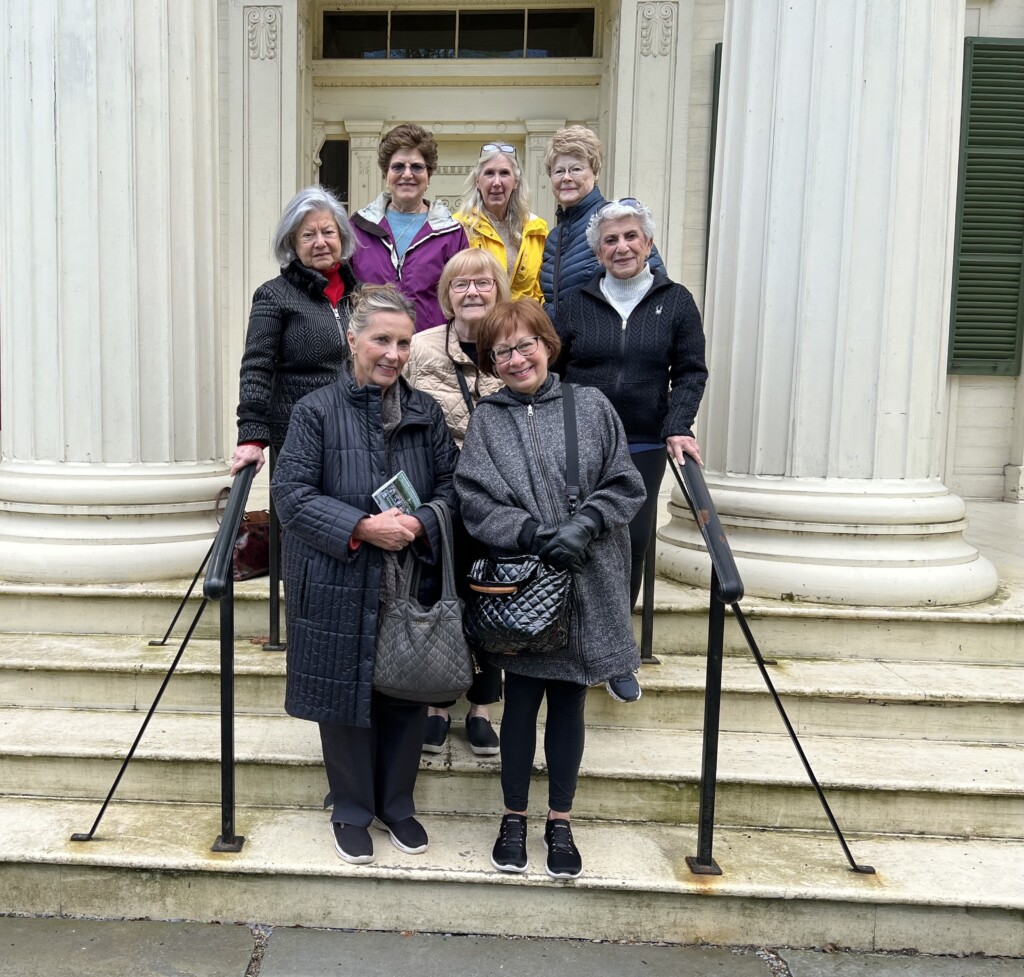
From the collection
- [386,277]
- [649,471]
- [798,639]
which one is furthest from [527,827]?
[386,277]

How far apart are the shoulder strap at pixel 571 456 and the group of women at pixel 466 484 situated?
2cm

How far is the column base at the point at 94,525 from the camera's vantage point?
156 inches

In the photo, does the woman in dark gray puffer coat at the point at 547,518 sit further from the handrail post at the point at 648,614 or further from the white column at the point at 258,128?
the white column at the point at 258,128

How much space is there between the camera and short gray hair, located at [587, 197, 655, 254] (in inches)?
116

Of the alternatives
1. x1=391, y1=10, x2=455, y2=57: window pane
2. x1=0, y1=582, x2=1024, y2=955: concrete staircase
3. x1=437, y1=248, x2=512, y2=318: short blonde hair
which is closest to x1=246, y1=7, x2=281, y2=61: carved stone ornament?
x1=391, y1=10, x2=455, y2=57: window pane

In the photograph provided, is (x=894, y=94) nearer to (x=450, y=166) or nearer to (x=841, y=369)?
(x=841, y=369)

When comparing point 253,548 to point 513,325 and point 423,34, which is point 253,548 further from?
point 423,34

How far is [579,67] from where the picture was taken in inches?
273

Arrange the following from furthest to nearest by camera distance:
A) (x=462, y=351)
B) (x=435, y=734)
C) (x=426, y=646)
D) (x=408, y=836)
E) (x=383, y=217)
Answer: (x=383, y=217)
(x=435, y=734)
(x=462, y=351)
(x=408, y=836)
(x=426, y=646)

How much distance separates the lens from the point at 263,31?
6.64m

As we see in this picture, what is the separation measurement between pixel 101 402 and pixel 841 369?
10.6ft

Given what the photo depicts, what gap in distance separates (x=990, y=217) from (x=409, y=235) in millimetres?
5401

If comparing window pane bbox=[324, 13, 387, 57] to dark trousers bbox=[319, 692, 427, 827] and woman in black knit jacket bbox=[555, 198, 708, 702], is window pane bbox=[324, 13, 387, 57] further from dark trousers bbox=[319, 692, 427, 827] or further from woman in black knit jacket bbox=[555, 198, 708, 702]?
dark trousers bbox=[319, 692, 427, 827]

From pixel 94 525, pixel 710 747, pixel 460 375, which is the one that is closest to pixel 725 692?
pixel 710 747
